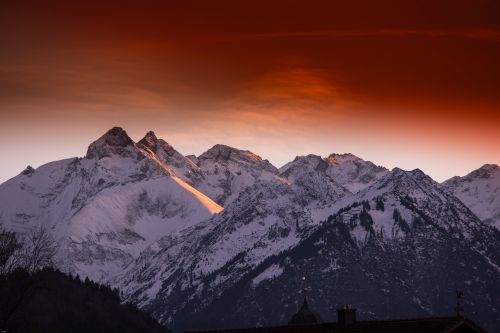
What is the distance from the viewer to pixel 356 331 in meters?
108

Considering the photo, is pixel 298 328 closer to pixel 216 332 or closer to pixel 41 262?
pixel 216 332

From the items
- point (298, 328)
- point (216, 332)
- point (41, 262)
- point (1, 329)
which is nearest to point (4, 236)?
point (41, 262)

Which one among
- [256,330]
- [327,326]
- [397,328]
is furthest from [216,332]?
[397,328]

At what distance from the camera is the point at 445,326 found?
336 ft

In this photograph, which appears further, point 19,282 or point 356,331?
point 19,282

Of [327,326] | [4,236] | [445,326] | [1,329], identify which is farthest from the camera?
[4,236]

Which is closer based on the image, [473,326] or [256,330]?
[473,326]

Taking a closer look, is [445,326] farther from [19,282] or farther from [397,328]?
[19,282]

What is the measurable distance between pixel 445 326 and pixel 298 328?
1333 cm

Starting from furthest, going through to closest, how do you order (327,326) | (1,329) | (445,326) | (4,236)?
(4,236) → (1,329) → (327,326) → (445,326)

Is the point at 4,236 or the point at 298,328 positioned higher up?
the point at 4,236

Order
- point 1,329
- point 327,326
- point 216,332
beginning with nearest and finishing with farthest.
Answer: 1. point 327,326
2. point 216,332
3. point 1,329

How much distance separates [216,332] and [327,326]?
11.0m

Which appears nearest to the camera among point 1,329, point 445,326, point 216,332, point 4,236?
point 445,326
